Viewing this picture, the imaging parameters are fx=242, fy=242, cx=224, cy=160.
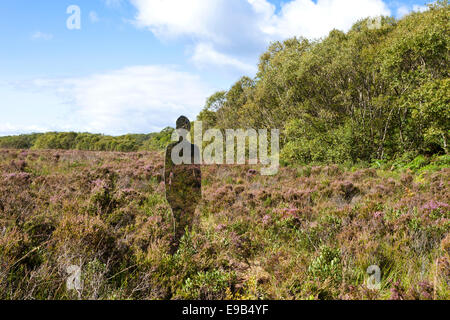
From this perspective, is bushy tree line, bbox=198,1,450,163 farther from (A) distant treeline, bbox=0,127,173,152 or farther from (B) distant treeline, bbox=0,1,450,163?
(A) distant treeline, bbox=0,127,173,152

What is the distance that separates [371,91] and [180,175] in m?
15.2

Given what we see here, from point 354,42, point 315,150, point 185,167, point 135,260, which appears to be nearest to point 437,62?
point 354,42

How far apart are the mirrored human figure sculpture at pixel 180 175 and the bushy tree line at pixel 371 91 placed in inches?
463

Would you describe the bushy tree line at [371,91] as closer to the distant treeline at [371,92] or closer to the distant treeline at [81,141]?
the distant treeline at [371,92]

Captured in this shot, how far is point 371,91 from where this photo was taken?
49.6 ft

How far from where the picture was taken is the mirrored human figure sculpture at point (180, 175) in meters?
4.14

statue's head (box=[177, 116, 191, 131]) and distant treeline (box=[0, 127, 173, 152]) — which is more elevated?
distant treeline (box=[0, 127, 173, 152])

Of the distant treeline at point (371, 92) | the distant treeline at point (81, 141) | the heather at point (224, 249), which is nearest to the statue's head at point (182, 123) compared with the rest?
the heather at point (224, 249)

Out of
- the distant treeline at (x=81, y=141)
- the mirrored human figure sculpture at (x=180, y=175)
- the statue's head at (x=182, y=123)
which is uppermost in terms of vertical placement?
the distant treeline at (x=81, y=141)

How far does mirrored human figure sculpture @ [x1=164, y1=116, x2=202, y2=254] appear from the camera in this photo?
414 cm

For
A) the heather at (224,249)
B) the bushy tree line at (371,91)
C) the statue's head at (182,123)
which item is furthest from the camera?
the bushy tree line at (371,91)

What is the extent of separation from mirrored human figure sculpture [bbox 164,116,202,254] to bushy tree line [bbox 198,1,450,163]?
38.6 ft

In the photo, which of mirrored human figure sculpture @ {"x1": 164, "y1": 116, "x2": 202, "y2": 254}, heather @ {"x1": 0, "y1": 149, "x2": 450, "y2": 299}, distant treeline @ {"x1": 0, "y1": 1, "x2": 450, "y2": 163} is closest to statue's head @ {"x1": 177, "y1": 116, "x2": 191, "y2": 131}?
mirrored human figure sculpture @ {"x1": 164, "y1": 116, "x2": 202, "y2": 254}
